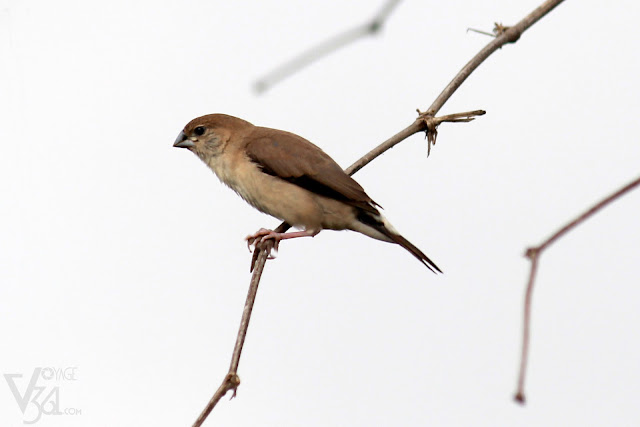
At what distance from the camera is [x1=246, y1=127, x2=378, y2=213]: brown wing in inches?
233

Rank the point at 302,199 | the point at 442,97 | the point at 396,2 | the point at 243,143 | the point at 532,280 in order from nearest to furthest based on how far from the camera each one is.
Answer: the point at 532,280 < the point at 396,2 < the point at 442,97 < the point at 302,199 < the point at 243,143

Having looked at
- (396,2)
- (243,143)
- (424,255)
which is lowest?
(396,2)

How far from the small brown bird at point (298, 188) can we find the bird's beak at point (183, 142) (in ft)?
1.11

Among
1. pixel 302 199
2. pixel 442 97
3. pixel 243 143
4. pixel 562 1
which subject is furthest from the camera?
pixel 243 143

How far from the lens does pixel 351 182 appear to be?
19.4ft

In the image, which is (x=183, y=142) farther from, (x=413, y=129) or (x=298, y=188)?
(x=413, y=129)

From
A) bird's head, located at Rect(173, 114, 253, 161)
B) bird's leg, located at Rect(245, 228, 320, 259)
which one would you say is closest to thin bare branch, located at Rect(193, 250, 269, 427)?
bird's leg, located at Rect(245, 228, 320, 259)

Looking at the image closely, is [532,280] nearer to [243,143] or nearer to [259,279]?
[259,279]

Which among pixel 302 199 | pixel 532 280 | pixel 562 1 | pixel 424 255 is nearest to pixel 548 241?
pixel 532 280

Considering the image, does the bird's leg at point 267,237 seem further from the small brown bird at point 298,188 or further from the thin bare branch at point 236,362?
the thin bare branch at point 236,362

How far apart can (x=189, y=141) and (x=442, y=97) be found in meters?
2.53

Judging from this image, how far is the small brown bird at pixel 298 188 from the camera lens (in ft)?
19.5

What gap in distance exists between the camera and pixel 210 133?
665 centimetres

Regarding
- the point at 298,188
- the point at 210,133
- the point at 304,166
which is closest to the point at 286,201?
the point at 298,188
